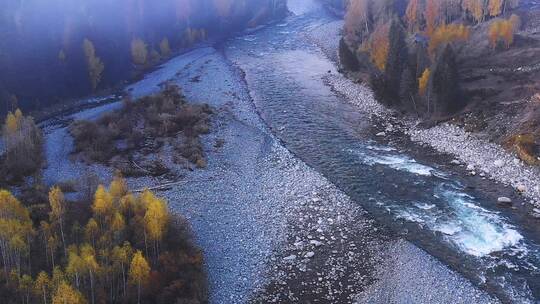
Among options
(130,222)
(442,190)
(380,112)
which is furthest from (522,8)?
(130,222)

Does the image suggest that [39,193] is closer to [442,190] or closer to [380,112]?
[442,190]

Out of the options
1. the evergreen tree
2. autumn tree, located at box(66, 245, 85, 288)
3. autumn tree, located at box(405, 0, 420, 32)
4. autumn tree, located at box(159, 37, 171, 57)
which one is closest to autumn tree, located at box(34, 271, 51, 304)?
autumn tree, located at box(66, 245, 85, 288)

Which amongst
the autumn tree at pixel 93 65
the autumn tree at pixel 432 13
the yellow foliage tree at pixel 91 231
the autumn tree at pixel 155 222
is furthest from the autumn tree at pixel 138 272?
the autumn tree at pixel 432 13

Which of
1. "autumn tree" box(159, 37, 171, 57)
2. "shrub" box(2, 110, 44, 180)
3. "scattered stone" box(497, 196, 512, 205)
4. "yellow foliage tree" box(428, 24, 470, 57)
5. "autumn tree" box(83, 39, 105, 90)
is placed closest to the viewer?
"scattered stone" box(497, 196, 512, 205)

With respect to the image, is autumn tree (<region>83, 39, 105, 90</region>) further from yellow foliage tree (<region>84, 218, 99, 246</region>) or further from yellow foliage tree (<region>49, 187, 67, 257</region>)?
yellow foliage tree (<region>84, 218, 99, 246</region>)

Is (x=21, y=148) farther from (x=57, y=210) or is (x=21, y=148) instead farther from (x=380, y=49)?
(x=380, y=49)

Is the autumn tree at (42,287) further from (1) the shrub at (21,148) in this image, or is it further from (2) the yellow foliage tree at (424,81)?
(2) the yellow foliage tree at (424,81)

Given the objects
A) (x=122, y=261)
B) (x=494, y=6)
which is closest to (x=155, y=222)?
(x=122, y=261)
